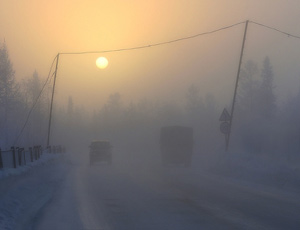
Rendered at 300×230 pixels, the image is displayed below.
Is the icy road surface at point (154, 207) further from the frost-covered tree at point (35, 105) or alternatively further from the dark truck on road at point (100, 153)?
the frost-covered tree at point (35, 105)

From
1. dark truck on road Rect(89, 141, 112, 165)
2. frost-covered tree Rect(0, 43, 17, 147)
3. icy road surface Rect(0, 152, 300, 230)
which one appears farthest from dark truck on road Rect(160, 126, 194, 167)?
frost-covered tree Rect(0, 43, 17, 147)

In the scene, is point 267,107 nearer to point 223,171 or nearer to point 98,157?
point 98,157

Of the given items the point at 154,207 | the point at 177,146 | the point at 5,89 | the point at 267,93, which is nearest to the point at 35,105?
the point at 5,89

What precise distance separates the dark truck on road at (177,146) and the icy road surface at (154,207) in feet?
56.1

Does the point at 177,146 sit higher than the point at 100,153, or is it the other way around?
the point at 177,146

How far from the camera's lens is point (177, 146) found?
37844mm

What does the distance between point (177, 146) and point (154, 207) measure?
2426 cm

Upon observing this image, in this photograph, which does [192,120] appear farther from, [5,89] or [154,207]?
[154,207]

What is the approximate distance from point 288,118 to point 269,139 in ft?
34.8

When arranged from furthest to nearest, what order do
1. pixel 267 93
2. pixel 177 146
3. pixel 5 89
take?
1. pixel 267 93
2. pixel 5 89
3. pixel 177 146

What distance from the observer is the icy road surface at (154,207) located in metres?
10.9

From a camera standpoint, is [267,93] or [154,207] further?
[267,93]

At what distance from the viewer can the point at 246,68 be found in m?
97.7

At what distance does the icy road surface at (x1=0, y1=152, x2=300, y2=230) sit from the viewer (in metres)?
10.9
